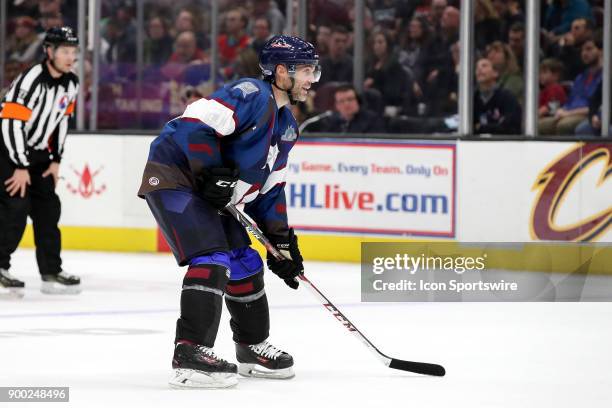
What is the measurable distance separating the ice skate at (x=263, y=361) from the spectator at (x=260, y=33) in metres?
4.99

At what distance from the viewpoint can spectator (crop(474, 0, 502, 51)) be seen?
7953 mm

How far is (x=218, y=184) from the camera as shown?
3934mm

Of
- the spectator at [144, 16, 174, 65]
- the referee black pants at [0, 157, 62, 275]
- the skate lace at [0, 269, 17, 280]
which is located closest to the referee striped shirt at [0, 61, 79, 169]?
the referee black pants at [0, 157, 62, 275]

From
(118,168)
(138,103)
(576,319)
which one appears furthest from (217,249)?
(138,103)

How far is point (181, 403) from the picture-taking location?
146 inches

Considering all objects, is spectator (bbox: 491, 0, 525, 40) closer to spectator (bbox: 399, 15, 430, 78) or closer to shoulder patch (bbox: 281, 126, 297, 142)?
spectator (bbox: 399, 15, 430, 78)

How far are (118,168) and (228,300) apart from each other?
4.69 metres

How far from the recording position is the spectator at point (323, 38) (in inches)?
344

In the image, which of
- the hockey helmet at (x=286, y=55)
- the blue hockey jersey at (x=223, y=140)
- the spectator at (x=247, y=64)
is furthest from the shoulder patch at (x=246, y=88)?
the spectator at (x=247, y=64)

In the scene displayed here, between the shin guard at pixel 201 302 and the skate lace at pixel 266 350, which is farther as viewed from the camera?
the skate lace at pixel 266 350

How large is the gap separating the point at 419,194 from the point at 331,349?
10.5ft

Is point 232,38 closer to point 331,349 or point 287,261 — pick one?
point 331,349

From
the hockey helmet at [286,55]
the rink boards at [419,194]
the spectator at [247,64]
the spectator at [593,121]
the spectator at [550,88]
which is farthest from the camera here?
the spectator at [247,64]

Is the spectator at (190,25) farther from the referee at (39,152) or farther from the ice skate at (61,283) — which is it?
the ice skate at (61,283)
